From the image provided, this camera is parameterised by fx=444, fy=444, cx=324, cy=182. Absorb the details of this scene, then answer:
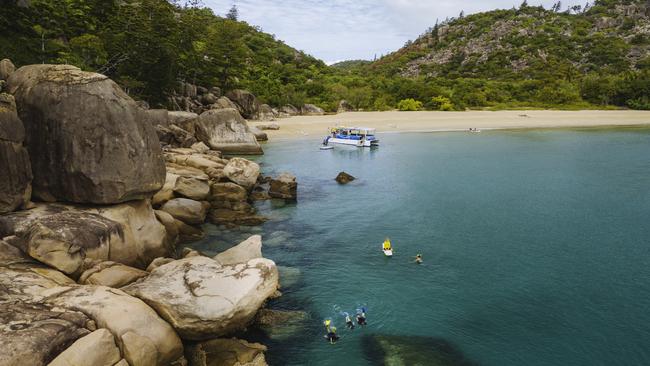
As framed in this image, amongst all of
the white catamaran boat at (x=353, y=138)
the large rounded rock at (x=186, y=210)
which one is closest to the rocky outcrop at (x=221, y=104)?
the white catamaran boat at (x=353, y=138)

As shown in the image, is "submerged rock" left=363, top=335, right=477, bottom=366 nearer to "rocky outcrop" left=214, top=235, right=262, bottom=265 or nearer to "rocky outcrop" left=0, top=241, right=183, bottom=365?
"rocky outcrop" left=214, top=235, right=262, bottom=265

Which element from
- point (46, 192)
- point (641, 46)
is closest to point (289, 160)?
point (46, 192)

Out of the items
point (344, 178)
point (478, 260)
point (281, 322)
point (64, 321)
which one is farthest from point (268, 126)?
point (64, 321)

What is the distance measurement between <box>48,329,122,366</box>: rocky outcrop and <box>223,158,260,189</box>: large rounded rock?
2051cm

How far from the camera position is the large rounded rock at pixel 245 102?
240 feet

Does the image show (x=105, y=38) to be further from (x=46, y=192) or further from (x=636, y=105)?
(x=636, y=105)

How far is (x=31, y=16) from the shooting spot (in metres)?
43.8

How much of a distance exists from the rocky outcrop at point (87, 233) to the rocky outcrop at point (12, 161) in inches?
21.5

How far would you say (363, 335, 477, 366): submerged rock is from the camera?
13148 mm

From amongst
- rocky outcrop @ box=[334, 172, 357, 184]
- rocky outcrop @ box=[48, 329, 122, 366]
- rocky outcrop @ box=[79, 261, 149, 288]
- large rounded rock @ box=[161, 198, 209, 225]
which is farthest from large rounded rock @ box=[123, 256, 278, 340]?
rocky outcrop @ box=[334, 172, 357, 184]

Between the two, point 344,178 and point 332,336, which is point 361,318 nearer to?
point 332,336

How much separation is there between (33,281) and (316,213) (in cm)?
1817

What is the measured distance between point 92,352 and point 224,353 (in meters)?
3.57

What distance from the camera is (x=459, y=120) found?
84062mm
